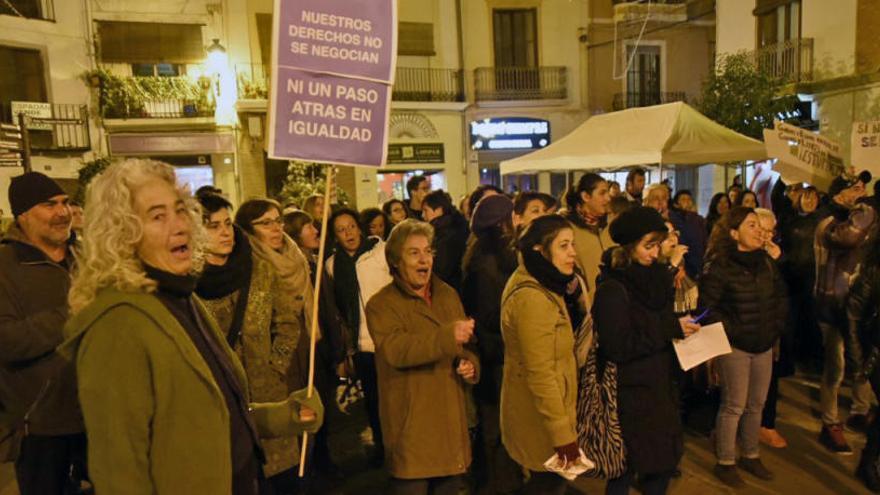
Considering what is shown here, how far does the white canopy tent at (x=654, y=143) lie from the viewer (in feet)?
27.0

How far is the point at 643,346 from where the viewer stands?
3137 mm

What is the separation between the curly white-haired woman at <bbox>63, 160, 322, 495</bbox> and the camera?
5.47ft

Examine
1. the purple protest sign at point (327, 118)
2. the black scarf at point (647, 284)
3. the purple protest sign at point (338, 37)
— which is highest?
the purple protest sign at point (338, 37)

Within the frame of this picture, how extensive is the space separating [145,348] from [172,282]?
0.75 feet

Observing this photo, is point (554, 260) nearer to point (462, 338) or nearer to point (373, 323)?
point (462, 338)

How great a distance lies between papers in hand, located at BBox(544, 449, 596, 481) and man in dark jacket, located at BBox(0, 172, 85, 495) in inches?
87.0

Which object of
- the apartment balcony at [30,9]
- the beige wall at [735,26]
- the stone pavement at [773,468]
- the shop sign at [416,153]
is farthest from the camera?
the shop sign at [416,153]

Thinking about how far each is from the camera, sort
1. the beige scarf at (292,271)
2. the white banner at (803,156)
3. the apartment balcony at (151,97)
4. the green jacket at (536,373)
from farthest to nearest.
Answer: the apartment balcony at (151,97) → the white banner at (803,156) → the beige scarf at (292,271) → the green jacket at (536,373)

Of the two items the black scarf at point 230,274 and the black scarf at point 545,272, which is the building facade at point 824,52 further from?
the black scarf at point 230,274

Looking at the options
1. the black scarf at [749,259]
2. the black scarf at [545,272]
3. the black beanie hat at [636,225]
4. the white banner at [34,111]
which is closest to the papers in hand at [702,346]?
the black scarf at [749,259]

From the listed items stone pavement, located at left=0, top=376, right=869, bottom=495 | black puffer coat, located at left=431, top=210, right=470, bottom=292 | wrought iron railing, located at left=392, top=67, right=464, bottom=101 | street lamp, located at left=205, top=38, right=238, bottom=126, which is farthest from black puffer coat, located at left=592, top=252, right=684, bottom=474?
street lamp, located at left=205, top=38, right=238, bottom=126

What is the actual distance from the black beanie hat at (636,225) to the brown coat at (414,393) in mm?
1048

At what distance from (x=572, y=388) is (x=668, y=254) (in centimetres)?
160

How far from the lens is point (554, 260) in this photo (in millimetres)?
3088
